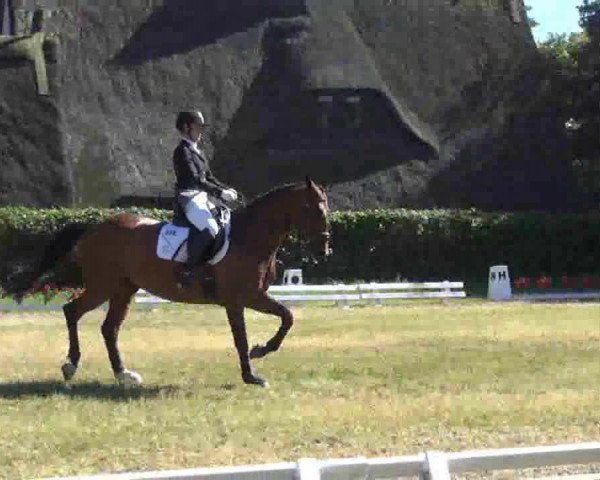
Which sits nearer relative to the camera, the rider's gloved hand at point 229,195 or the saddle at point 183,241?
the rider's gloved hand at point 229,195

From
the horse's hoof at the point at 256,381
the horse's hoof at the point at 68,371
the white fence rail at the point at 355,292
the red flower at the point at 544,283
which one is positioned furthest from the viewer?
the red flower at the point at 544,283

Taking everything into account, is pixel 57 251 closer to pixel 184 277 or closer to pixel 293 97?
pixel 184 277

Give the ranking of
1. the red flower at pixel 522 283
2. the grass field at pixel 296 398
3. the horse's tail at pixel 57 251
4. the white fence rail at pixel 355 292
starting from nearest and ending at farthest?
1. the grass field at pixel 296 398
2. the horse's tail at pixel 57 251
3. the white fence rail at pixel 355 292
4. the red flower at pixel 522 283

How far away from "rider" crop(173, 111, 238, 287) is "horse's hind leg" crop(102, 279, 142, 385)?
1.29 metres

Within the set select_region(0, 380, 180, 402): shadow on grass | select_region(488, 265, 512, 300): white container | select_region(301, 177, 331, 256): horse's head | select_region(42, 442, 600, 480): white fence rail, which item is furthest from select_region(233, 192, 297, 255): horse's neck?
select_region(488, 265, 512, 300): white container

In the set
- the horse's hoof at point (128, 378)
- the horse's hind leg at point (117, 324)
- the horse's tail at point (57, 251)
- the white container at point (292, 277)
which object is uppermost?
the horse's tail at point (57, 251)

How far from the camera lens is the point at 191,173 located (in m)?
13.8

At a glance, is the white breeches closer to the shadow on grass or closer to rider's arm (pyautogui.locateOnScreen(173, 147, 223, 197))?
rider's arm (pyautogui.locateOnScreen(173, 147, 223, 197))

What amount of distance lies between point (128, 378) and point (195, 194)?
7.32 ft

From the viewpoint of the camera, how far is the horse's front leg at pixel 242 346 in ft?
45.7

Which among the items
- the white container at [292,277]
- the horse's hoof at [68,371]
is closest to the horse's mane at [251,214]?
the horse's hoof at [68,371]

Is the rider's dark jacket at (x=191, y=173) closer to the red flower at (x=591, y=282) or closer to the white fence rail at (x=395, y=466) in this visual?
the white fence rail at (x=395, y=466)

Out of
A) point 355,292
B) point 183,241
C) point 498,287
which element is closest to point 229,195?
point 183,241

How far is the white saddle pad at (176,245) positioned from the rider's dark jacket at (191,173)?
0.43 metres
